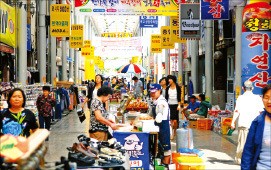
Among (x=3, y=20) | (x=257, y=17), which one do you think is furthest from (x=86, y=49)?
(x=257, y=17)

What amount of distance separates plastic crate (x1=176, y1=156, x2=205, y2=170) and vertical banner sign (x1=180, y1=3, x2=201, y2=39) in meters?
11.8

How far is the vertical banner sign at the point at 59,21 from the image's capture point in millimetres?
20484

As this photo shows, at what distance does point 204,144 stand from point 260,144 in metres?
8.15

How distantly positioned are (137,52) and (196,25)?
94.8 feet

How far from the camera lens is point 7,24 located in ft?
47.6

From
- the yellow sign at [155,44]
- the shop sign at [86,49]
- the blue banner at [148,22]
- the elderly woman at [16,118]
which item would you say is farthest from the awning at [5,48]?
the shop sign at [86,49]

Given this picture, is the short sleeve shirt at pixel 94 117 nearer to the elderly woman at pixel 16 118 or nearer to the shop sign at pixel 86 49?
the elderly woman at pixel 16 118

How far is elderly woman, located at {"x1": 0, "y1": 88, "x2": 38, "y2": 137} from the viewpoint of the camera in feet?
19.9

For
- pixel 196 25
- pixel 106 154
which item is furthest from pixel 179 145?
pixel 196 25

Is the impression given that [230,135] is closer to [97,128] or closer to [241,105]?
[241,105]

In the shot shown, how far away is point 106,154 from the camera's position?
633 centimetres

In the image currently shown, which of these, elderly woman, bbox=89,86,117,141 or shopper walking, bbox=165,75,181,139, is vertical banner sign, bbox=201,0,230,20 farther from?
elderly woman, bbox=89,86,117,141

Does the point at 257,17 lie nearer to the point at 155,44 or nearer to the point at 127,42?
the point at 155,44

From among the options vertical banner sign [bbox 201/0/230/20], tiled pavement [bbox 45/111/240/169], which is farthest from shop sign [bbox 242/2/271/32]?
vertical banner sign [bbox 201/0/230/20]
